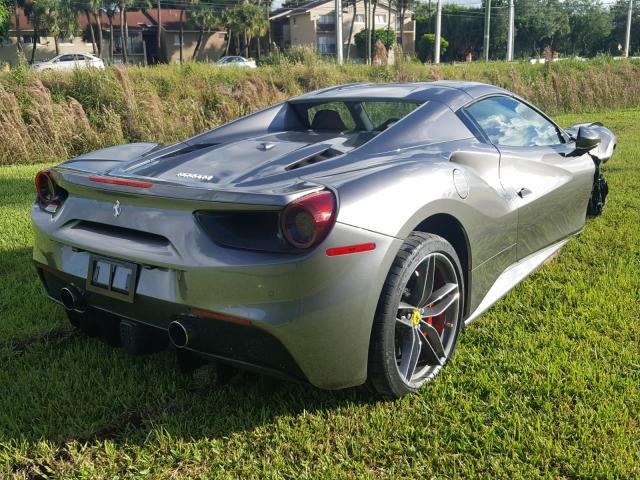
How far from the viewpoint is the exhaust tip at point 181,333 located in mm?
2176

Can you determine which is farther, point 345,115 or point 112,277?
point 345,115

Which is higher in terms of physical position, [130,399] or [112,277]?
[112,277]

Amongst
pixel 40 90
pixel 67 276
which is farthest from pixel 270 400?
pixel 40 90

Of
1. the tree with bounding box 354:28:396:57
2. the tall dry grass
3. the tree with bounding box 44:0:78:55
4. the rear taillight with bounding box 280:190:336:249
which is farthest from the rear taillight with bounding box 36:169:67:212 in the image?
the tree with bounding box 354:28:396:57

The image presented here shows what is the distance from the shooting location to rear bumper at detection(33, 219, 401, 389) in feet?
6.67

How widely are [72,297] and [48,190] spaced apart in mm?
648

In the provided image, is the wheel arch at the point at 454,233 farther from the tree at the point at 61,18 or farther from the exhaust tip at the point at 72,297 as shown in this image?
the tree at the point at 61,18

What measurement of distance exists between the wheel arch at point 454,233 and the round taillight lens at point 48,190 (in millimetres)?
1629

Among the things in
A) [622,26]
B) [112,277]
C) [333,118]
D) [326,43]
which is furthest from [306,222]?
[622,26]

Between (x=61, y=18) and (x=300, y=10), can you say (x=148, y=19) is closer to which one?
(x=61, y=18)

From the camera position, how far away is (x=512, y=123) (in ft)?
11.7

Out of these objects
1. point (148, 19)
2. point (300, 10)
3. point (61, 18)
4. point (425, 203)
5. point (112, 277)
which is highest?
point (300, 10)

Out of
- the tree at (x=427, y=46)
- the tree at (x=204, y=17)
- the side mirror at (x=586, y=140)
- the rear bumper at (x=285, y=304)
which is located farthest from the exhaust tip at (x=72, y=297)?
the tree at (x=427, y=46)

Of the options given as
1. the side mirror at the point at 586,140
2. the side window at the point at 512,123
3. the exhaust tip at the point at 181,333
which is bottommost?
the exhaust tip at the point at 181,333
